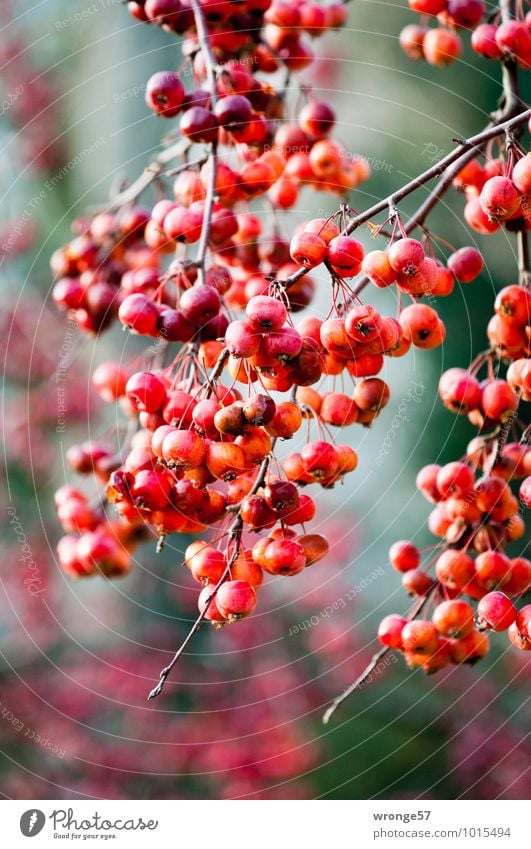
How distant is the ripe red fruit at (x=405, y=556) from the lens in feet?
5.15

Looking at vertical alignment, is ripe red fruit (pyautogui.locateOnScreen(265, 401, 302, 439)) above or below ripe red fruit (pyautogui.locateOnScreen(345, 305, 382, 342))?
below

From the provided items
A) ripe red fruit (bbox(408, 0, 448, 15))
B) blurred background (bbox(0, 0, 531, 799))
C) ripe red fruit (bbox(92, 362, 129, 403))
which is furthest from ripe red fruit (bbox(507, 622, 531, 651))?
blurred background (bbox(0, 0, 531, 799))

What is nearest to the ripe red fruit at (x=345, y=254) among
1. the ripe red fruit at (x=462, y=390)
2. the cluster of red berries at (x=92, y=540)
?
the ripe red fruit at (x=462, y=390)

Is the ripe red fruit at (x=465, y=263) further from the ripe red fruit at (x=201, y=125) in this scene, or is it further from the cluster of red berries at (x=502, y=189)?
the ripe red fruit at (x=201, y=125)

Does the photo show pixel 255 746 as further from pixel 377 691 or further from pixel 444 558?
pixel 444 558

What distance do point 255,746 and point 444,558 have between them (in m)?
2.26

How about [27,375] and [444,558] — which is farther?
[27,375]

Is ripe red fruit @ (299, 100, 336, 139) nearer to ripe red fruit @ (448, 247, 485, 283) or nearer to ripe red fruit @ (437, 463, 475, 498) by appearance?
ripe red fruit @ (448, 247, 485, 283)

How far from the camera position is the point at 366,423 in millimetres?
1320
